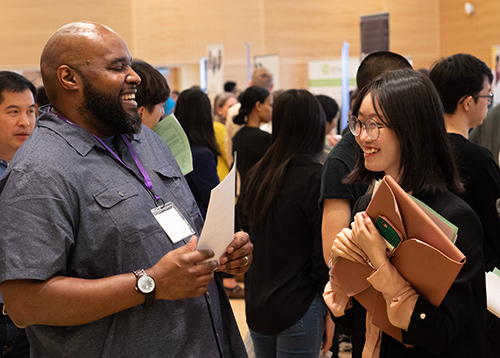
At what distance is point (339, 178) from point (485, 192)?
0.63 m

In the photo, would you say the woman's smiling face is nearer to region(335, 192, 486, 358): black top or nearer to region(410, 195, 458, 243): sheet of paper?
region(335, 192, 486, 358): black top

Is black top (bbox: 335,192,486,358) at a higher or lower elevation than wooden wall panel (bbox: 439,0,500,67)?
lower

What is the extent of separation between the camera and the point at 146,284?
1640 mm

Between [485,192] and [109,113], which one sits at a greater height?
[109,113]

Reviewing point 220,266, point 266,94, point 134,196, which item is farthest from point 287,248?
point 266,94

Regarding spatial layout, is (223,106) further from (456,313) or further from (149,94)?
(456,313)

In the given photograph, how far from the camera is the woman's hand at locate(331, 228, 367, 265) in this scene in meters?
1.67

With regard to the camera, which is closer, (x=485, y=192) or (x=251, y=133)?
(x=485, y=192)

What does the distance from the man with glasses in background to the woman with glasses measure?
0.76 m

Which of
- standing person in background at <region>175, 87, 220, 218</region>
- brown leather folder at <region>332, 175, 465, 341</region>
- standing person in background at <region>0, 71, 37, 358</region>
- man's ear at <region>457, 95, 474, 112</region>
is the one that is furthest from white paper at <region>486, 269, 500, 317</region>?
standing person in background at <region>175, 87, 220, 218</region>

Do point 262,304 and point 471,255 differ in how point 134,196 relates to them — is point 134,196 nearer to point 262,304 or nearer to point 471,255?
point 471,255

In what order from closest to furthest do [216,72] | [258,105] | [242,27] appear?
[258,105], [216,72], [242,27]

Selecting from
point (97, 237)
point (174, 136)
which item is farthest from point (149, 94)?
point (97, 237)

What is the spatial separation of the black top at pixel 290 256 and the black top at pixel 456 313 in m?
0.99
